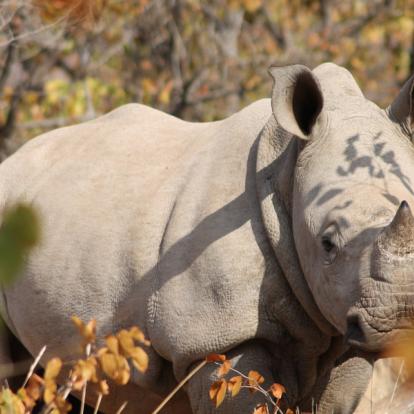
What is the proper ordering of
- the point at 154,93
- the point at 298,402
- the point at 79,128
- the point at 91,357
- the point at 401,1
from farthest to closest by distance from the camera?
the point at 401,1 → the point at 154,93 → the point at 79,128 → the point at 298,402 → the point at 91,357

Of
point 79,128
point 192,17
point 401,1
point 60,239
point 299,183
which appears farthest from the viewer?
point 401,1

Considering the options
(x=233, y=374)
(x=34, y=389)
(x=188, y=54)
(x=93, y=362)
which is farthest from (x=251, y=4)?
(x=93, y=362)

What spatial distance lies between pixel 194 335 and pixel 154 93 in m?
6.71

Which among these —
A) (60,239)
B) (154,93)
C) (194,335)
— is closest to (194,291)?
(194,335)

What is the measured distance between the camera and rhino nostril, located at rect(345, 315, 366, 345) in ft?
12.7

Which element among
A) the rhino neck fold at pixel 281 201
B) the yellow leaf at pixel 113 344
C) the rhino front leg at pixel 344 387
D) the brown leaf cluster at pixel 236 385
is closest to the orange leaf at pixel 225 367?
the brown leaf cluster at pixel 236 385

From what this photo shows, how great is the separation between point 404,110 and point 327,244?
75cm

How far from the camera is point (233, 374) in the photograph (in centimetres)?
448

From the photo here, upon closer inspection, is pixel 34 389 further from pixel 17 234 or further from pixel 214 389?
pixel 17 234

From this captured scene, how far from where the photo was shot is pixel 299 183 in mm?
4410

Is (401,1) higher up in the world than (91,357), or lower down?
lower down

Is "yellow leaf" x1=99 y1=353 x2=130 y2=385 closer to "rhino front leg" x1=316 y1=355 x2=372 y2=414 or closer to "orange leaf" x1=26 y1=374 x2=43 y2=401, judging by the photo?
"orange leaf" x1=26 y1=374 x2=43 y2=401

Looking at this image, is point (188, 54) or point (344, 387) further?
point (188, 54)

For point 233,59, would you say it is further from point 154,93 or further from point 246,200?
point 246,200
